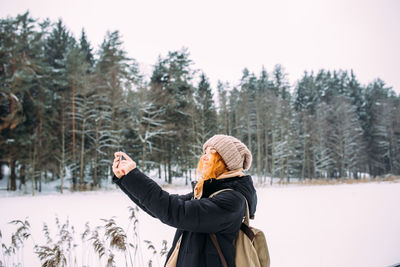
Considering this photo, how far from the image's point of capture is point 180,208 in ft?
3.11

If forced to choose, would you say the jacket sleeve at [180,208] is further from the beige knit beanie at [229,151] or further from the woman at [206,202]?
the beige knit beanie at [229,151]

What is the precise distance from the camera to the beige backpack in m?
1.06

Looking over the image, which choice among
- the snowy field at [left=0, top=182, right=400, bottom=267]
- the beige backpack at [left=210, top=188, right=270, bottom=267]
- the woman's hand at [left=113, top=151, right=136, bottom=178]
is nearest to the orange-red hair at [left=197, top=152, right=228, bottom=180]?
the beige backpack at [left=210, top=188, right=270, bottom=267]

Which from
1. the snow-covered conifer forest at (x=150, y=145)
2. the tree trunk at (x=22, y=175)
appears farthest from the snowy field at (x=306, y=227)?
the tree trunk at (x=22, y=175)

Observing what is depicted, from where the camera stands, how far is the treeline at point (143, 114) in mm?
13352

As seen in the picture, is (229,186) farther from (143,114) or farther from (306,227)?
(143,114)

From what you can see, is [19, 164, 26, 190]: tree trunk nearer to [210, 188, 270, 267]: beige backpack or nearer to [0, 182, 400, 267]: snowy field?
[0, 182, 400, 267]: snowy field

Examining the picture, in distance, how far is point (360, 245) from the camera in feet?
16.4

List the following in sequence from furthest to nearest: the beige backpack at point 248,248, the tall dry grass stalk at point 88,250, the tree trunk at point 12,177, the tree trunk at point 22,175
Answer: the tree trunk at point 22,175 → the tree trunk at point 12,177 → the tall dry grass stalk at point 88,250 → the beige backpack at point 248,248

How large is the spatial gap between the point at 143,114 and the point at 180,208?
17.2 metres

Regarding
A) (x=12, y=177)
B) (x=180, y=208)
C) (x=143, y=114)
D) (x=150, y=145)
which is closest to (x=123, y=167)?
(x=180, y=208)

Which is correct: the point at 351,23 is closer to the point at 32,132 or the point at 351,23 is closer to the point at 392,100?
the point at 32,132

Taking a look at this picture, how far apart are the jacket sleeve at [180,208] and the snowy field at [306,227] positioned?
11.1ft

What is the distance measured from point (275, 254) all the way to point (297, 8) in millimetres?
7999
